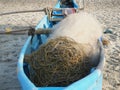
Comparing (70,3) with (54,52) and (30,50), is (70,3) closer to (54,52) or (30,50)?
(30,50)

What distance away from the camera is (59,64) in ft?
10.6

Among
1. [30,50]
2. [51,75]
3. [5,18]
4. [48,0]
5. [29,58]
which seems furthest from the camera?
[48,0]

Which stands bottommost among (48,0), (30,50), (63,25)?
(48,0)

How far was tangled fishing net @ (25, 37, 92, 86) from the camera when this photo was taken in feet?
10.5

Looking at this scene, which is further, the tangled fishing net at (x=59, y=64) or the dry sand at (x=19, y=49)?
the dry sand at (x=19, y=49)

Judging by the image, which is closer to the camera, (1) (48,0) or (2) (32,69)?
(2) (32,69)

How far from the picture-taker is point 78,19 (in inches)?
173

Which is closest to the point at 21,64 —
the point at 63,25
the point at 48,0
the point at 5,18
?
the point at 63,25

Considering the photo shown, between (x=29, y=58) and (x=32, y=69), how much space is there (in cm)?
20

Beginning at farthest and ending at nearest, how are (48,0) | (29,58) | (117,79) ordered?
1. (48,0)
2. (117,79)
3. (29,58)

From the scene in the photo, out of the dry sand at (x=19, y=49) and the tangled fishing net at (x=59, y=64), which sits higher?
the tangled fishing net at (x=59, y=64)

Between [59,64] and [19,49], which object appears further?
[19,49]

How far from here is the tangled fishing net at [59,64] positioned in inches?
126

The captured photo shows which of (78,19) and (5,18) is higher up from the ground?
(78,19)
